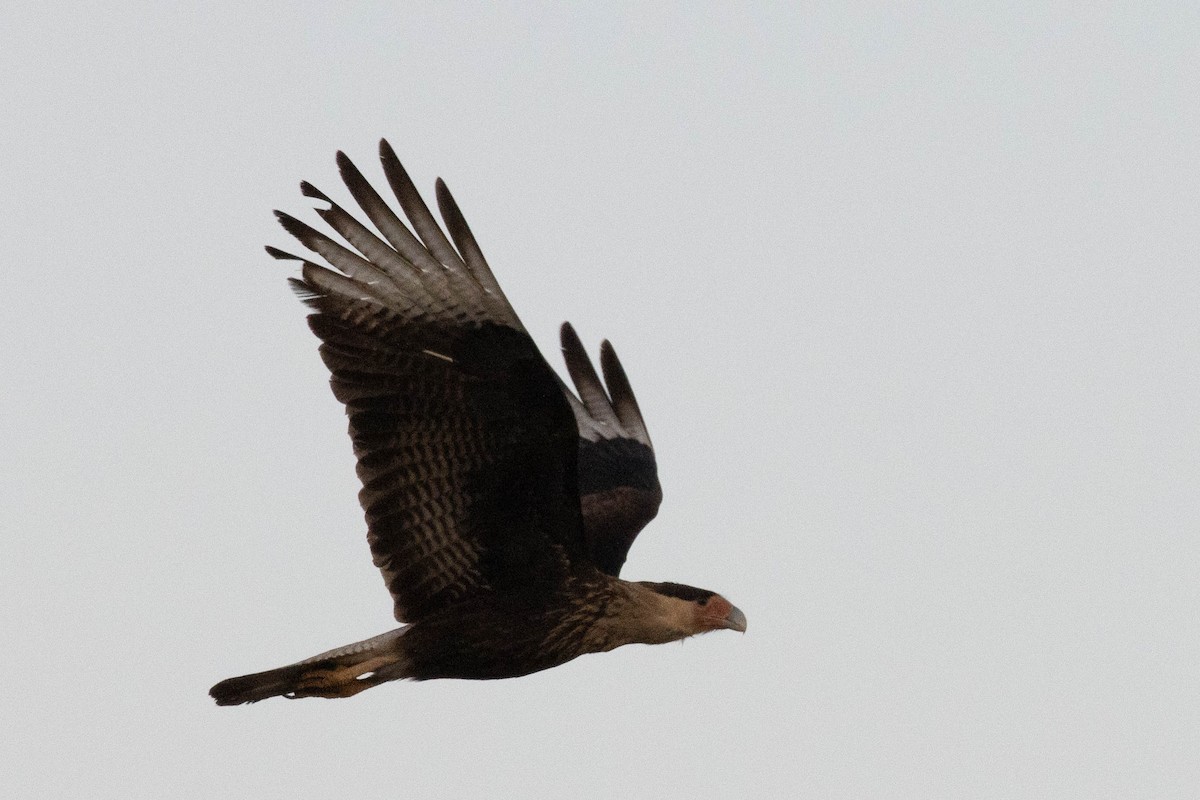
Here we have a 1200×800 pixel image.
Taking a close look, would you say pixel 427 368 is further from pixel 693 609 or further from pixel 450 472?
pixel 693 609

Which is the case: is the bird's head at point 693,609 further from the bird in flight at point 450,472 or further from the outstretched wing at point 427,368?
the outstretched wing at point 427,368

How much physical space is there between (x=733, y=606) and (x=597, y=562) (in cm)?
108

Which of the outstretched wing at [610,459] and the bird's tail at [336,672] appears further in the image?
the outstretched wing at [610,459]

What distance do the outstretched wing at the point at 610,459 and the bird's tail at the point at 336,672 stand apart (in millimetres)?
1531

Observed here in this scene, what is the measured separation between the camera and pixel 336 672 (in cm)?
823

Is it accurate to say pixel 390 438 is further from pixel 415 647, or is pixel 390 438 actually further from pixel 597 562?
pixel 597 562

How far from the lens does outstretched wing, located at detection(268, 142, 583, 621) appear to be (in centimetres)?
782

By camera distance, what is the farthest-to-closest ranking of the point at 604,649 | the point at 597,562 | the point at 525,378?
1. the point at 597,562
2. the point at 604,649
3. the point at 525,378

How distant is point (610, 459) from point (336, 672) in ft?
7.93

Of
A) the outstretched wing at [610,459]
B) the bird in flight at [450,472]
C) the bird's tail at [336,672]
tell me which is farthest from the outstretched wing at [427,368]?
the outstretched wing at [610,459]

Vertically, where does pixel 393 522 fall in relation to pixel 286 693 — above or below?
above

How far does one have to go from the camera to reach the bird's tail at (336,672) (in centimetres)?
820

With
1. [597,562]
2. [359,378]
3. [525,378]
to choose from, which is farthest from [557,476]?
[597,562]

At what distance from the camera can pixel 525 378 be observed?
307 inches
